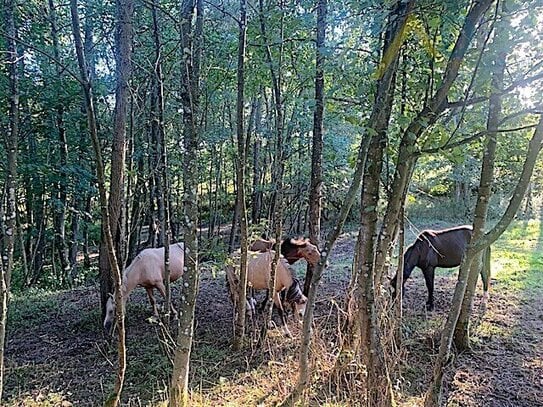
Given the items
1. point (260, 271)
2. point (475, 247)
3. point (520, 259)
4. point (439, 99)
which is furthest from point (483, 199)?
point (520, 259)

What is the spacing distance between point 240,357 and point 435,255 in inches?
118

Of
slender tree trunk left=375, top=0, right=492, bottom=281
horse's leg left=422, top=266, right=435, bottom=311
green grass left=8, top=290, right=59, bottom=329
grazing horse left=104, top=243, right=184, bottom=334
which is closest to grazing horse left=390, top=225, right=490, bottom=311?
horse's leg left=422, top=266, right=435, bottom=311

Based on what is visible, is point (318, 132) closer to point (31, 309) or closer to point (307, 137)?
point (307, 137)

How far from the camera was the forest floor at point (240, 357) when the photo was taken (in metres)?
3.30

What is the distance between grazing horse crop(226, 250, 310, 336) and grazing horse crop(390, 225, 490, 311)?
1.52 metres

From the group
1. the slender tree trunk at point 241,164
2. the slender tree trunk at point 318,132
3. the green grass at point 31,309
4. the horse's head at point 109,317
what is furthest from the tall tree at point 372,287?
the green grass at point 31,309

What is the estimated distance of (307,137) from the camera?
22.8 feet

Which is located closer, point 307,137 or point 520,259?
point 307,137

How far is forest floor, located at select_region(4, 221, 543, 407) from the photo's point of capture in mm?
3303

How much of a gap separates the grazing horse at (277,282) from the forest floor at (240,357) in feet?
1.13

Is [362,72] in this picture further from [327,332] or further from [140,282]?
[140,282]

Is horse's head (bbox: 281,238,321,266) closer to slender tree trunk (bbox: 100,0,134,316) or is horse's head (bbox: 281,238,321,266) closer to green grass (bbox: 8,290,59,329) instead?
slender tree trunk (bbox: 100,0,134,316)

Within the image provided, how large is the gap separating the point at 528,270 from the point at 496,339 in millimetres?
3823

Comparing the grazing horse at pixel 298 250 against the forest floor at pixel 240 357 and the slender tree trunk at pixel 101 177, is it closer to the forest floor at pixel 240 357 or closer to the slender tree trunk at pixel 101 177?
the forest floor at pixel 240 357
